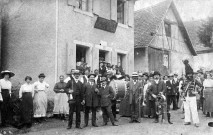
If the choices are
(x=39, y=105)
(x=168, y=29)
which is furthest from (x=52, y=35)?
(x=168, y=29)

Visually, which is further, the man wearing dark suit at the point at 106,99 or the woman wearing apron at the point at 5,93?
the man wearing dark suit at the point at 106,99

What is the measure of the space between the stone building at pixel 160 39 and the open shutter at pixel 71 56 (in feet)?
25.8

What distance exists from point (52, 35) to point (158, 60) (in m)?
11.0

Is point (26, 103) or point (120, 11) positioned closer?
point (26, 103)

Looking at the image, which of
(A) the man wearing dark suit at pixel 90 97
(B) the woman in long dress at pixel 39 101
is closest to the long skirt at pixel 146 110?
(A) the man wearing dark suit at pixel 90 97

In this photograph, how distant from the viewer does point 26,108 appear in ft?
29.7

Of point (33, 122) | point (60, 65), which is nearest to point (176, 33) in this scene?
point (60, 65)

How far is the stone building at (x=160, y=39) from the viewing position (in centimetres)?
2008

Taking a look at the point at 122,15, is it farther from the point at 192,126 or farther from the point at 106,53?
the point at 192,126

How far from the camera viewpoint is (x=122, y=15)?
16.2 m

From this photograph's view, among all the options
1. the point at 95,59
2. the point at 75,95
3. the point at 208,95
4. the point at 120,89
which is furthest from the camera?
the point at 95,59

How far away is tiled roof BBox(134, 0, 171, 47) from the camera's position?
2002 centimetres

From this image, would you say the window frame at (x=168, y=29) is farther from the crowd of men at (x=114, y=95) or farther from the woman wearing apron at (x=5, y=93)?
the woman wearing apron at (x=5, y=93)

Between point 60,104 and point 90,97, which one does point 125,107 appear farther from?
point 60,104
